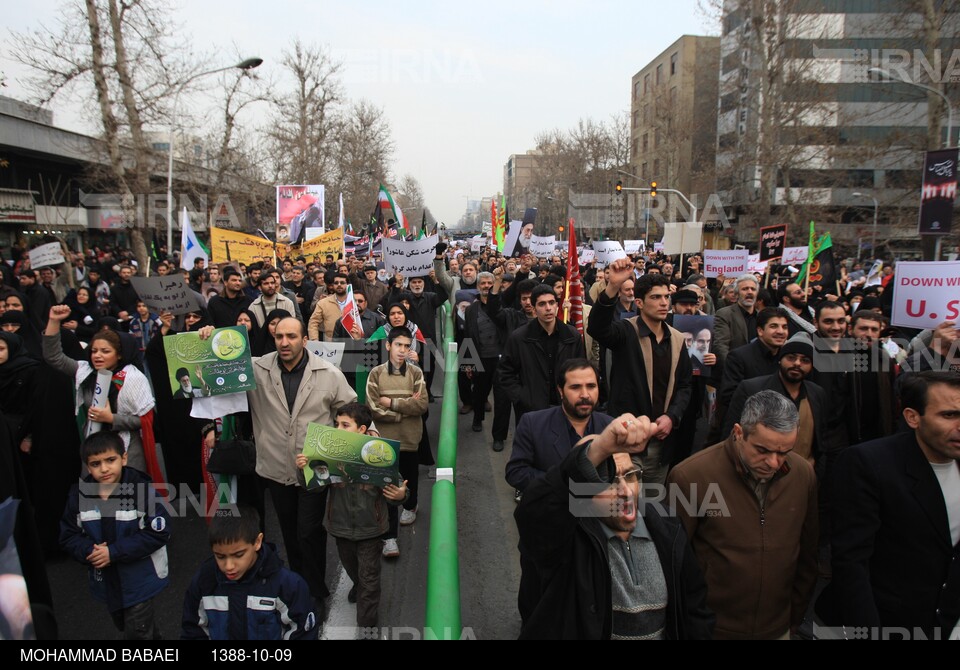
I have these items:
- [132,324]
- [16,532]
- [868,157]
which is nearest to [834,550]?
[16,532]

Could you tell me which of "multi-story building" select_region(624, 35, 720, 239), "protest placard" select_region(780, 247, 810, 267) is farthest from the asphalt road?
"multi-story building" select_region(624, 35, 720, 239)

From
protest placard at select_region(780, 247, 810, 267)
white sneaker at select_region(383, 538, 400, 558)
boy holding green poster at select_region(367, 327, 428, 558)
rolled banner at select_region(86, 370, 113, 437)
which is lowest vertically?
white sneaker at select_region(383, 538, 400, 558)

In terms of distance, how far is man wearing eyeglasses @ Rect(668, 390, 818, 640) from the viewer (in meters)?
2.70

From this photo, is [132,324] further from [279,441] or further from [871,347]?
[871,347]

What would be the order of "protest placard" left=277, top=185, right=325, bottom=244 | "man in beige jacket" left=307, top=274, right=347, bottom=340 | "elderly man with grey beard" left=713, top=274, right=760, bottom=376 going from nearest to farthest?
"elderly man with grey beard" left=713, top=274, right=760, bottom=376 < "man in beige jacket" left=307, top=274, right=347, bottom=340 < "protest placard" left=277, top=185, right=325, bottom=244

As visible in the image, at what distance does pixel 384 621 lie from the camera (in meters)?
3.96

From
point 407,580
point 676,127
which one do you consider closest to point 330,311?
point 407,580

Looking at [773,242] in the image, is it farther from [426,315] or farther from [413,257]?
[426,315]

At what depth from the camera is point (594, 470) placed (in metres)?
2.03

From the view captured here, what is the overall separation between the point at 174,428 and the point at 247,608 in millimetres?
3243

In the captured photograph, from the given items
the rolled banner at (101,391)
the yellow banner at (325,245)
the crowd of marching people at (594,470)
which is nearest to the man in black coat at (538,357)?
the crowd of marching people at (594,470)

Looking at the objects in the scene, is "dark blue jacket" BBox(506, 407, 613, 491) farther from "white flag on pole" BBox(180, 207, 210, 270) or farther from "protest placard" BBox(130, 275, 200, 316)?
"white flag on pole" BBox(180, 207, 210, 270)

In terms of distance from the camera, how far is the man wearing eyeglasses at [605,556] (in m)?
2.09

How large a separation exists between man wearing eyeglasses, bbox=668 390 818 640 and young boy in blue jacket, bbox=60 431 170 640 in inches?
110
